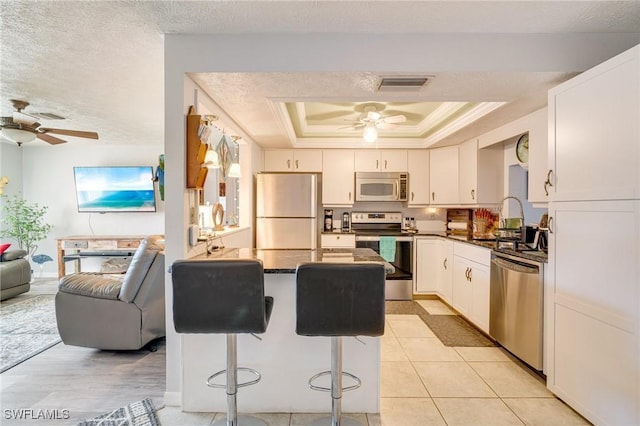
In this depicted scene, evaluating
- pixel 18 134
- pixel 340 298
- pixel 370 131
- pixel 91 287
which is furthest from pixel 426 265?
pixel 18 134

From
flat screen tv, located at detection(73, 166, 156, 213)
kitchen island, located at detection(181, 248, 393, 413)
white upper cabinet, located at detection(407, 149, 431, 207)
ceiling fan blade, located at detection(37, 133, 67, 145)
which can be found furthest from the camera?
flat screen tv, located at detection(73, 166, 156, 213)

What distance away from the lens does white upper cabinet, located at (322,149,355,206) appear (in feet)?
15.1

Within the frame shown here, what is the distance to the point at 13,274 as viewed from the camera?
13.5 ft

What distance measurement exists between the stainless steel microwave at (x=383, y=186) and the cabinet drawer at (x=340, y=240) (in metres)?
0.63

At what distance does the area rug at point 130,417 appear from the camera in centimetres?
183

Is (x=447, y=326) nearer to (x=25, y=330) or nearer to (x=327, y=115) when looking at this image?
(x=327, y=115)

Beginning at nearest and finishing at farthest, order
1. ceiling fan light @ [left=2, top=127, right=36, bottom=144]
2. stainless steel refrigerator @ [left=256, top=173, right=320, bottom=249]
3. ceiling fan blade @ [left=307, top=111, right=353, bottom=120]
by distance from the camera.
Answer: ceiling fan light @ [left=2, top=127, right=36, bottom=144], ceiling fan blade @ [left=307, top=111, right=353, bottom=120], stainless steel refrigerator @ [left=256, top=173, right=320, bottom=249]

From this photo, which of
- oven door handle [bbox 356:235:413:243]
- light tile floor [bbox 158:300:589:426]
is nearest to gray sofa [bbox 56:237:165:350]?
light tile floor [bbox 158:300:589:426]

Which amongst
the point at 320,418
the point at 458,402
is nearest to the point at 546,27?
the point at 458,402

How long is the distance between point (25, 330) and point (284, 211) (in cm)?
290

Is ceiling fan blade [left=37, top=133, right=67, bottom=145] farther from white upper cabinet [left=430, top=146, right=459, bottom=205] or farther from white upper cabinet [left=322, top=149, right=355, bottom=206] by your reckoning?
white upper cabinet [left=430, top=146, right=459, bottom=205]

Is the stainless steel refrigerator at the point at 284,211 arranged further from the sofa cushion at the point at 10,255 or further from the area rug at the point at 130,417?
the sofa cushion at the point at 10,255

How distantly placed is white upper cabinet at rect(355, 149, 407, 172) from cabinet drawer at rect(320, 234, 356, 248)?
1.02 meters

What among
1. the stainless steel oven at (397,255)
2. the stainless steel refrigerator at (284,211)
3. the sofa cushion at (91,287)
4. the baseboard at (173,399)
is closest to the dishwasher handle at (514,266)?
the stainless steel oven at (397,255)
